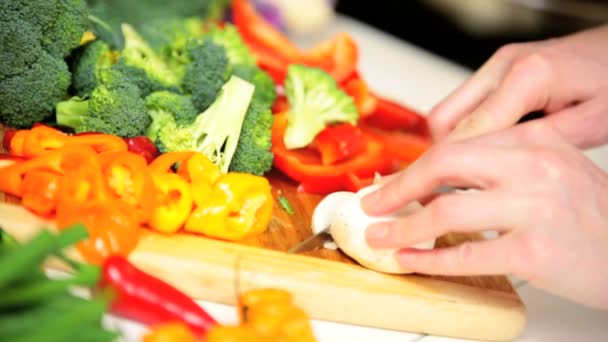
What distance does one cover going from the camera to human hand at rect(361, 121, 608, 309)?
125 cm

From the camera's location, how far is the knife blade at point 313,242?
148 centimetres

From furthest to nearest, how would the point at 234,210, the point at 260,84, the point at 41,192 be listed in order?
the point at 260,84
the point at 234,210
the point at 41,192

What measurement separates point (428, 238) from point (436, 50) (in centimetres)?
171

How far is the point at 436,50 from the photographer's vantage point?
2893 millimetres

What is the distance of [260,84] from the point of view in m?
1.92

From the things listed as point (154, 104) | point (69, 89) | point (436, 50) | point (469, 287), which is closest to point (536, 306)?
point (469, 287)

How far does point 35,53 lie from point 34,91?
0.08 m

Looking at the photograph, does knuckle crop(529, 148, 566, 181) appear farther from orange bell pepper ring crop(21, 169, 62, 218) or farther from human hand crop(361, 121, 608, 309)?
orange bell pepper ring crop(21, 169, 62, 218)

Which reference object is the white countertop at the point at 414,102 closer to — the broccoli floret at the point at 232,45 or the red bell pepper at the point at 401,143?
the red bell pepper at the point at 401,143

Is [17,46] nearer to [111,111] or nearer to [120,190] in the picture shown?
[111,111]

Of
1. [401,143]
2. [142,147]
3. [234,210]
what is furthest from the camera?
[401,143]

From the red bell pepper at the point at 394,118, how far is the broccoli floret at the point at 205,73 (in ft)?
1.71

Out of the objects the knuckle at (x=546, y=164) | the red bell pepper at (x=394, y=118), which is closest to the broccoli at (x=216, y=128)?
the red bell pepper at (x=394, y=118)

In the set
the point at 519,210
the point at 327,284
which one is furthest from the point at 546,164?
the point at 327,284
